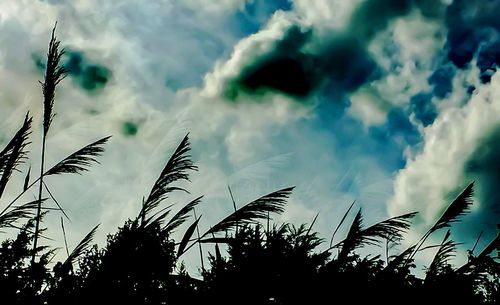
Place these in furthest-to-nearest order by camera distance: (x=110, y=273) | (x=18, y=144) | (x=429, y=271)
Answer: (x=429, y=271) → (x=18, y=144) → (x=110, y=273)

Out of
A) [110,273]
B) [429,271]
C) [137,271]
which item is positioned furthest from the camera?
[429,271]

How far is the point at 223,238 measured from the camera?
11.9 ft

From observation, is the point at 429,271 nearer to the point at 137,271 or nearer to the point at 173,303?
the point at 173,303

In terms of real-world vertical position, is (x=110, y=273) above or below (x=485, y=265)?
above

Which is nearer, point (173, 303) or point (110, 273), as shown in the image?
point (110, 273)

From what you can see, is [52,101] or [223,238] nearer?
[223,238]

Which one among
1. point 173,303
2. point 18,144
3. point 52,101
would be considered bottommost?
point 173,303

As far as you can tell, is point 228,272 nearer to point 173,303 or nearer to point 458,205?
point 173,303

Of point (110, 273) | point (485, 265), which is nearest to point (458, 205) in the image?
point (485, 265)

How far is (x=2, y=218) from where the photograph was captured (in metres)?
3.96

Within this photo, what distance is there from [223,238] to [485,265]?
8.45 ft

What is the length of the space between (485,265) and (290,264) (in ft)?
6.37

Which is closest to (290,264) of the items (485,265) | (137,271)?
(137,271)

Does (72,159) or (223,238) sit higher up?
(72,159)
